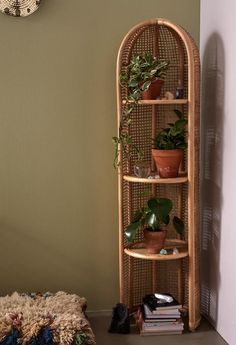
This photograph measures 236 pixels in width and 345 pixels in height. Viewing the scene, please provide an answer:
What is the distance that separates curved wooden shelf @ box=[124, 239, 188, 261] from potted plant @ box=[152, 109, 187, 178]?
1.37 ft

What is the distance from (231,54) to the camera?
2.53 metres

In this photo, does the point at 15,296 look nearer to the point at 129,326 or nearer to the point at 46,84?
the point at 129,326

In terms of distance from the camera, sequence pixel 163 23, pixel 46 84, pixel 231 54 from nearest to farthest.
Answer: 1. pixel 231 54
2. pixel 163 23
3. pixel 46 84

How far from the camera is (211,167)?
9.37ft

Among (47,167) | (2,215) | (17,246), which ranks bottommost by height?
(17,246)

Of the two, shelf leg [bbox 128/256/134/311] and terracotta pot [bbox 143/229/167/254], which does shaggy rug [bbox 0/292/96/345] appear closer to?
shelf leg [bbox 128/256/134/311]

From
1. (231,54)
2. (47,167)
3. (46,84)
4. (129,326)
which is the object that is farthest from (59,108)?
(129,326)

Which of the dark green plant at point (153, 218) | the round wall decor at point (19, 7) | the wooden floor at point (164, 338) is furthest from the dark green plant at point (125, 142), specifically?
the wooden floor at point (164, 338)

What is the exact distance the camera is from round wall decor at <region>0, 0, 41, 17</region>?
9.05ft

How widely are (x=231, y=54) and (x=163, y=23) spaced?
0.43 meters

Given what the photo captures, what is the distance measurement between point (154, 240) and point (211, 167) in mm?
532

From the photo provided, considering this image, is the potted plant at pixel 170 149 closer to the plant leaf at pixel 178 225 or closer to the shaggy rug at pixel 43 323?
the plant leaf at pixel 178 225

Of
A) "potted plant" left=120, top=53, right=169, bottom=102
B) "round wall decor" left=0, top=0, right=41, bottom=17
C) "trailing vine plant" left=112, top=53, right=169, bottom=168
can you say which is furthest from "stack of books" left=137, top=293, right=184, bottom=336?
"round wall decor" left=0, top=0, right=41, bottom=17

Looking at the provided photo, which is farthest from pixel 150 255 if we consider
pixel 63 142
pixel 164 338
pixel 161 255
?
pixel 63 142
